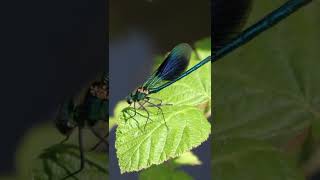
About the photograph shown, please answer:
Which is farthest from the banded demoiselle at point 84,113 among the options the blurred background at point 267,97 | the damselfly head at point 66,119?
the blurred background at point 267,97

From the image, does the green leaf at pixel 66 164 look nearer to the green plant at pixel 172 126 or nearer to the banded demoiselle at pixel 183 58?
the green plant at pixel 172 126

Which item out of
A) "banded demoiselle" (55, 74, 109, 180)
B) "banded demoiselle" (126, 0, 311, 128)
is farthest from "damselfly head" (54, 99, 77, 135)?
"banded demoiselle" (126, 0, 311, 128)

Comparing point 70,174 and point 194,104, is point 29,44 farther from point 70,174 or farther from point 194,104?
point 194,104

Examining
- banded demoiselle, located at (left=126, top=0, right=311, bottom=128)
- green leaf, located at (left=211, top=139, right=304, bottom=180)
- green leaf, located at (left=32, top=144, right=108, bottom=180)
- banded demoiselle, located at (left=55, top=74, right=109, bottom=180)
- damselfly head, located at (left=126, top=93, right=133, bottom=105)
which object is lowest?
green leaf, located at (left=32, top=144, right=108, bottom=180)

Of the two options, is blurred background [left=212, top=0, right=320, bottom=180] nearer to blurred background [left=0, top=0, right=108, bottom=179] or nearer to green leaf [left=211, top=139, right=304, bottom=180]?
green leaf [left=211, top=139, right=304, bottom=180]

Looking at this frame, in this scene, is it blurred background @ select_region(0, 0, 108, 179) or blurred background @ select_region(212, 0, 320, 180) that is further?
blurred background @ select_region(0, 0, 108, 179)

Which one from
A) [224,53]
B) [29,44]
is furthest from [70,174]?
[224,53]
